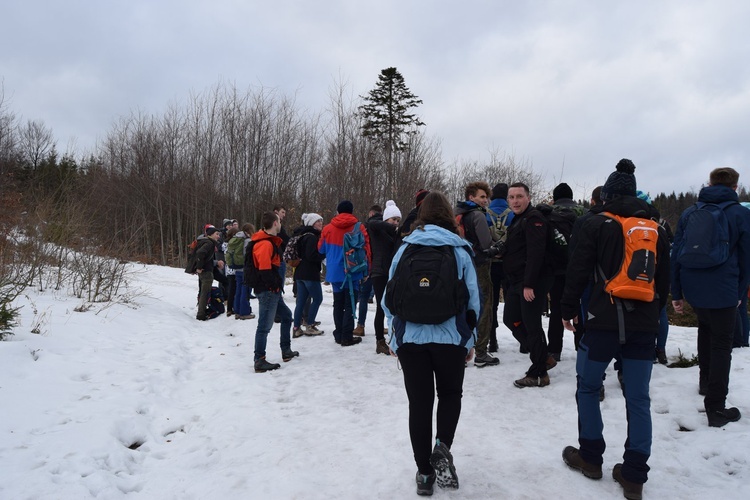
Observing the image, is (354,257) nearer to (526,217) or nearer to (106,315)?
(526,217)

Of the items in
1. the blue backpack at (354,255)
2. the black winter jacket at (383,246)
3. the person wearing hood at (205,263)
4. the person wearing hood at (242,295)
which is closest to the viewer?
the black winter jacket at (383,246)

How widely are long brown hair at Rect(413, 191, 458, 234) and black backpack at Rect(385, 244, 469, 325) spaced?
25 centimetres

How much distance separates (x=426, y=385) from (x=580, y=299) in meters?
1.56

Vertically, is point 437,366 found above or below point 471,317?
below

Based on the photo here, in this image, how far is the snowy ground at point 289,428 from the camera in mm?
3404

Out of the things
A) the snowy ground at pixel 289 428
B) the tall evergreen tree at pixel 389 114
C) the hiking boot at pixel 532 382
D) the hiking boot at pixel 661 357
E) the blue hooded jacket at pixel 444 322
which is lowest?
the snowy ground at pixel 289 428

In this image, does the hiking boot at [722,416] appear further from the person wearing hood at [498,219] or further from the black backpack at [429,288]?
the person wearing hood at [498,219]

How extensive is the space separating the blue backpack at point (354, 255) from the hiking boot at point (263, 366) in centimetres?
165

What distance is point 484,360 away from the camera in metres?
6.12

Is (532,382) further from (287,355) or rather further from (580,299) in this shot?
(287,355)

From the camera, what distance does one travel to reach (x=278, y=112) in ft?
87.6

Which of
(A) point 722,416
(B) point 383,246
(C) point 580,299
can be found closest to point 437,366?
(C) point 580,299

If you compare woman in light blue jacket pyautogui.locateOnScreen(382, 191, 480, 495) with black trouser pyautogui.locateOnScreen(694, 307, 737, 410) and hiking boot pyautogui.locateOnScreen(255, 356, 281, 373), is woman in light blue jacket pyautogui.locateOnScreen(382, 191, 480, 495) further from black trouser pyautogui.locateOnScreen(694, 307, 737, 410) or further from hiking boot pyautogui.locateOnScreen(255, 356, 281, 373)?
hiking boot pyautogui.locateOnScreen(255, 356, 281, 373)

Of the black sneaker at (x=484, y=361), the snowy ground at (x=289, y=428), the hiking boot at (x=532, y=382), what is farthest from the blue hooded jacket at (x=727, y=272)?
the black sneaker at (x=484, y=361)
